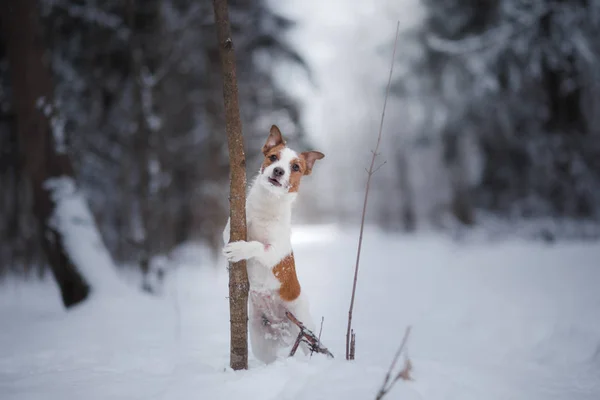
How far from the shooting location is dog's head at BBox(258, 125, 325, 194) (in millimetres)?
3236

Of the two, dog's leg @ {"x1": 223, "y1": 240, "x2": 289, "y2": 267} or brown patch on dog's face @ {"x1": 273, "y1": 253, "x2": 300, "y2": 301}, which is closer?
dog's leg @ {"x1": 223, "y1": 240, "x2": 289, "y2": 267}

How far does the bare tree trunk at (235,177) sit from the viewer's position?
9.72ft

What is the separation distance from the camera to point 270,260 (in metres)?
3.14

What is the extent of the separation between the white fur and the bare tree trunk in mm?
191

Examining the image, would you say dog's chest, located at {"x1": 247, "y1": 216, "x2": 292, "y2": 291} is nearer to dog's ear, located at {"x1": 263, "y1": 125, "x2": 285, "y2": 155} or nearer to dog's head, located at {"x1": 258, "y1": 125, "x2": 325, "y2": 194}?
dog's head, located at {"x1": 258, "y1": 125, "x2": 325, "y2": 194}

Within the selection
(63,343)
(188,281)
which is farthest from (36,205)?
(188,281)

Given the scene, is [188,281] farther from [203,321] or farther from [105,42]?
[105,42]

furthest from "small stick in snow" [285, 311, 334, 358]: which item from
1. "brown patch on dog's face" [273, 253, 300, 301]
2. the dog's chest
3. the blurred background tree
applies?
the blurred background tree

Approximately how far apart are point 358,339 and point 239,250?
10.5ft

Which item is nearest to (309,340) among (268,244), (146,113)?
(268,244)

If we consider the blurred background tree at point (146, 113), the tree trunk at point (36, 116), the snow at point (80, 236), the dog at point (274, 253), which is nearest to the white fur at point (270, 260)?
the dog at point (274, 253)

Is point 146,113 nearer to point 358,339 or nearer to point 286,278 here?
point 358,339

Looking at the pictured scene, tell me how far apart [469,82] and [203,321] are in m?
13.1

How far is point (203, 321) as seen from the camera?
598 cm
